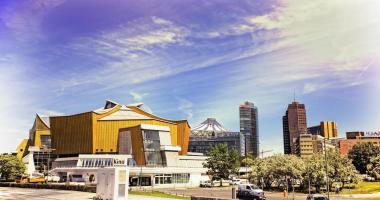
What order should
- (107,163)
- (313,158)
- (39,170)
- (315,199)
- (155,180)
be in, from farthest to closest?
(39,170)
(107,163)
(155,180)
(313,158)
(315,199)

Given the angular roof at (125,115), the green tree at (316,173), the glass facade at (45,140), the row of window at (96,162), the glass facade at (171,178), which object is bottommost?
the glass facade at (171,178)

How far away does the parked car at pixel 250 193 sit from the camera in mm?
54662

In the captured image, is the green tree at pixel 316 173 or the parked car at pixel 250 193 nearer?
the parked car at pixel 250 193

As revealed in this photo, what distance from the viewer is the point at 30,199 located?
53.4 metres

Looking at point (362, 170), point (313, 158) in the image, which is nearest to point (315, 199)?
point (313, 158)

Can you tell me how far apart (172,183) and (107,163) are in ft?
76.2

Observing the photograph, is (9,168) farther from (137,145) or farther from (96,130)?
(137,145)

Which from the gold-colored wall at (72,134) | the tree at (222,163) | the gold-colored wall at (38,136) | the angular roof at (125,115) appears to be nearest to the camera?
the tree at (222,163)

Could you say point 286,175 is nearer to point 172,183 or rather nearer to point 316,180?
point 316,180

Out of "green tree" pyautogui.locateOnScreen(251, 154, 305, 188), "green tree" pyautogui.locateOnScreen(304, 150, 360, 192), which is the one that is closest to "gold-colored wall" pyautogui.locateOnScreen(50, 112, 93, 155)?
"green tree" pyautogui.locateOnScreen(251, 154, 305, 188)

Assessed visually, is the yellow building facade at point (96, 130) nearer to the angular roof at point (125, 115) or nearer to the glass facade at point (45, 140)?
the angular roof at point (125, 115)

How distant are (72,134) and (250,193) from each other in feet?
319

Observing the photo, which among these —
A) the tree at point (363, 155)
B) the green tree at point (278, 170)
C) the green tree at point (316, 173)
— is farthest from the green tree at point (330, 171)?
the tree at point (363, 155)

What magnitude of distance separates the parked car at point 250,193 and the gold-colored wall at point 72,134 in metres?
86.8
